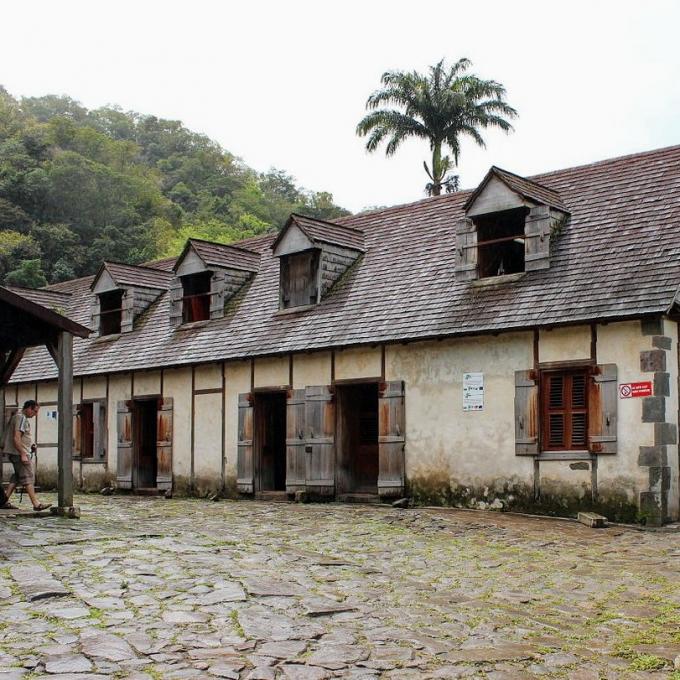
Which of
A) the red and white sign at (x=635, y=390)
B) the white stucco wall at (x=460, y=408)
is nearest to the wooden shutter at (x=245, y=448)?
the white stucco wall at (x=460, y=408)

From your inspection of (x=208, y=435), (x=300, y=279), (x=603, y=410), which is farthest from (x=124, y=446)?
(x=603, y=410)

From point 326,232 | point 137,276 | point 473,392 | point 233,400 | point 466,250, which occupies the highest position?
point 326,232

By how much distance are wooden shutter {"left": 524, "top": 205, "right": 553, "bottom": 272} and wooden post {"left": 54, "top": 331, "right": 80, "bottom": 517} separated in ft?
23.8

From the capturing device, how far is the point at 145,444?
21203 mm

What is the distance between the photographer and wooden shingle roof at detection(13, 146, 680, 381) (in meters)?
14.1

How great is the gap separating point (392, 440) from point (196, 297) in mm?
7152

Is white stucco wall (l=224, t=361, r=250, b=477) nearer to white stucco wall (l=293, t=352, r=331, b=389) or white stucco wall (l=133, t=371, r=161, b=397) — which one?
white stucco wall (l=293, t=352, r=331, b=389)

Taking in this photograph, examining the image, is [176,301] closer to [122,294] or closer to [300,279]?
[122,294]

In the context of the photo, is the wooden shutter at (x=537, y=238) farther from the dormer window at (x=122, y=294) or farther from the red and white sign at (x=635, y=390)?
the dormer window at (x=122, y=294)

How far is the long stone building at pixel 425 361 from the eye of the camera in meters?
13.5

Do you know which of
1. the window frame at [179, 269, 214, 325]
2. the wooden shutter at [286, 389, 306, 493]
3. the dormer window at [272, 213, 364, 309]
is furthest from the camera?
the window frame at [179, 269, 214, 325]

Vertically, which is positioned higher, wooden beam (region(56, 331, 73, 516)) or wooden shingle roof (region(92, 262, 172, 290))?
wooden shingle roof (region(92, 262, 172, 290))

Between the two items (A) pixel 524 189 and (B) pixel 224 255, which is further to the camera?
(B) pixel 224 255

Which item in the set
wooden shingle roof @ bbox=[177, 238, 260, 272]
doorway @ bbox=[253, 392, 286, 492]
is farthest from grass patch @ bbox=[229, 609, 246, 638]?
wooden shingle roof @ bbox=[177, 238, 260, 272]
